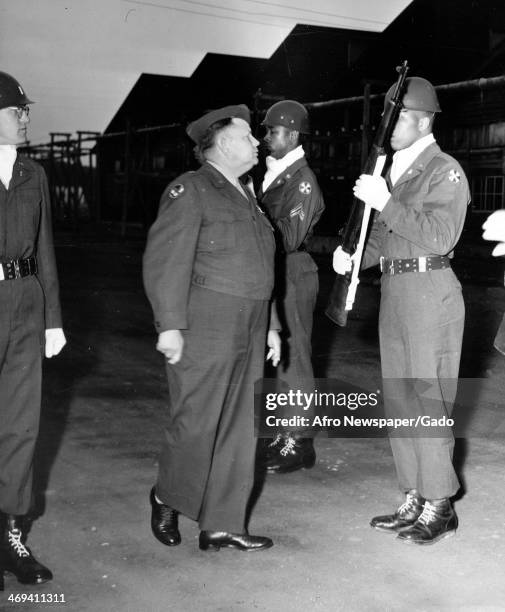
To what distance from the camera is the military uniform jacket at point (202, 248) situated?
3.83 metres

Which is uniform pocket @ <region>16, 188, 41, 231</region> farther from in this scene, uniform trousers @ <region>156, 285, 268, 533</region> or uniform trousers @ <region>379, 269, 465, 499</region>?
A: uniform trousers @ <region>379, 269, 465, 499</region>

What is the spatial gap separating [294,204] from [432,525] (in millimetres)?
2116

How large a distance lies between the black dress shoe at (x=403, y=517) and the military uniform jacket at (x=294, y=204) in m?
1.72

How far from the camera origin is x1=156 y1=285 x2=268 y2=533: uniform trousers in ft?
12.9

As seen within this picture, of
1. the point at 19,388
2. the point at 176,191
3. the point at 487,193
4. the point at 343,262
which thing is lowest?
the point at 19,388

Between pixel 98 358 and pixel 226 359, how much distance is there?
5.07 meters

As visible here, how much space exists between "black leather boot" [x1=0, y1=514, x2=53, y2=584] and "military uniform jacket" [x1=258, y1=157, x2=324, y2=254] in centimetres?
227

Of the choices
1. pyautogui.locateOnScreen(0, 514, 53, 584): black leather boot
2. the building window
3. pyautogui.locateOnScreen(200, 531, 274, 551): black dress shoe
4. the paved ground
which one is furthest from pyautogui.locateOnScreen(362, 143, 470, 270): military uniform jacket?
the building window

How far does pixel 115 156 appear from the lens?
44.2 meters

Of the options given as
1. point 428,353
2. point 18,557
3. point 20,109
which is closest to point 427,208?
point 428,353

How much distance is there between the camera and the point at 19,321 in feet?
12.2

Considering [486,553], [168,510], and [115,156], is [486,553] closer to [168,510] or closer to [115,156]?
[168,510]

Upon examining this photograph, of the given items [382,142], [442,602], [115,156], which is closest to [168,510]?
[442,602]

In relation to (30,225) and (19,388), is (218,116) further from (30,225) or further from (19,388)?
(19,388)
